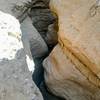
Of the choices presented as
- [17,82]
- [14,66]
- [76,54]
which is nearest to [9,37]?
[14,66]

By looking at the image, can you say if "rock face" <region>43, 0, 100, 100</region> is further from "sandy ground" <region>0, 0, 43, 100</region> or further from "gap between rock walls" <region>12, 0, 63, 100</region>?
"sandy ground" <region>0, 0, 43, 100</region>

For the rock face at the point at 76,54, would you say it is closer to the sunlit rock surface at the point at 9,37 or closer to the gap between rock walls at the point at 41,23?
the gap between rock walls at the point at 41,23

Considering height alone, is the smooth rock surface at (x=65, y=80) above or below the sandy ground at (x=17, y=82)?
below

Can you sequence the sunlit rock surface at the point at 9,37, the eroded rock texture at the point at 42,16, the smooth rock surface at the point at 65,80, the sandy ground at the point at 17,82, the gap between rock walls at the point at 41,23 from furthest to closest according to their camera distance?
the eroded rock texture at the point at 42,16, the gap between rock walls at the point at 41,23, the smooth rock surface at the point at 65,80, the sunlit rock surface at the point at 9,37, the sandy ground at the point at 17,82

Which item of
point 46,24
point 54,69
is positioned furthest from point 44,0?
point 54,69

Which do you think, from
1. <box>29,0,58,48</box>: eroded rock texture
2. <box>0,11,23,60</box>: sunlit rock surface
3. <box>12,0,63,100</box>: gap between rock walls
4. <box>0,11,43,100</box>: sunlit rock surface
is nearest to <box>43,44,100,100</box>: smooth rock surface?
<box>12,0,63,100</box>: gap between rock walls

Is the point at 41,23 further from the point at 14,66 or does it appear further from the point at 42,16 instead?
the point at 14,66

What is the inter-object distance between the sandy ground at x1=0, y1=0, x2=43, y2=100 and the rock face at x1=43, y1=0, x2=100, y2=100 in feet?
2.01

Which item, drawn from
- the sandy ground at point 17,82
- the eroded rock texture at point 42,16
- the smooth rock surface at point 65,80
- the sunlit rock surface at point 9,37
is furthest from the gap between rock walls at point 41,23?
the sandy ground at point 17,82

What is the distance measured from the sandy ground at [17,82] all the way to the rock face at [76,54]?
2.01 feet

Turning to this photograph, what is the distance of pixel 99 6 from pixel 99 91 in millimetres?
932

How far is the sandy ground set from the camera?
2758mm

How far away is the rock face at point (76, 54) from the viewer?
10.5 ft

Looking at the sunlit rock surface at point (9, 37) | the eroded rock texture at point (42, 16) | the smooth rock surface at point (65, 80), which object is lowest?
the smooth rock surface at point (65, 80)
